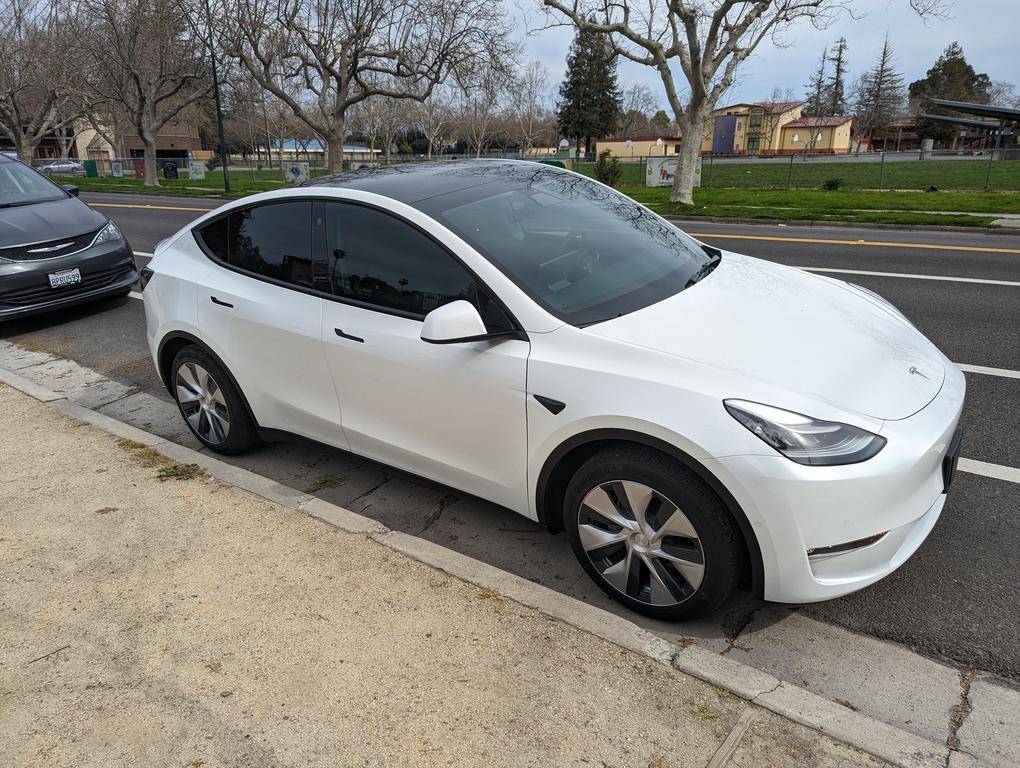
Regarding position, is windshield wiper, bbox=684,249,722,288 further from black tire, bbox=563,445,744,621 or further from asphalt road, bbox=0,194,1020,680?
black tire, bbox=563,445,744,621

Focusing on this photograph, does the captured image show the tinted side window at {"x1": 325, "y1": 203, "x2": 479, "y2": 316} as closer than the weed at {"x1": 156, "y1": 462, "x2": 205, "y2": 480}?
Yes

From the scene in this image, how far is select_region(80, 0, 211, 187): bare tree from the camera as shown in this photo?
27.5 m

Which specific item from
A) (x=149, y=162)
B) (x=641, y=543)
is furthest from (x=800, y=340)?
(x=149, y=162)

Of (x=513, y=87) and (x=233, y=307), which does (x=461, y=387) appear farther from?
(x=513, y=87)

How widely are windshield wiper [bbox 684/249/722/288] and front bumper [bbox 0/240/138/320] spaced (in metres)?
6.49

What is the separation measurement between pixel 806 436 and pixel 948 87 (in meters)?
103

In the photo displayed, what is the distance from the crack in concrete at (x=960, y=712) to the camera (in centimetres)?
216

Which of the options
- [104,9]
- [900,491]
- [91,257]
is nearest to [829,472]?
[900,491]

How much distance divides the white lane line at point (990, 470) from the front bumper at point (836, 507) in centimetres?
151

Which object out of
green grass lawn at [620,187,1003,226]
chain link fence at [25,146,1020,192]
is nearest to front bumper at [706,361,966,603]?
green grass lawn at [620,187,1003,226]

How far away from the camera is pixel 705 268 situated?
11.9 ft

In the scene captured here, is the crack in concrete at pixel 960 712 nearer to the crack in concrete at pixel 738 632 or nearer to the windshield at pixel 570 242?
the crack in concrete at pixel 738 632

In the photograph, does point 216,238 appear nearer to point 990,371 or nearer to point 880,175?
point 990,371

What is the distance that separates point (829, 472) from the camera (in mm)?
2303
